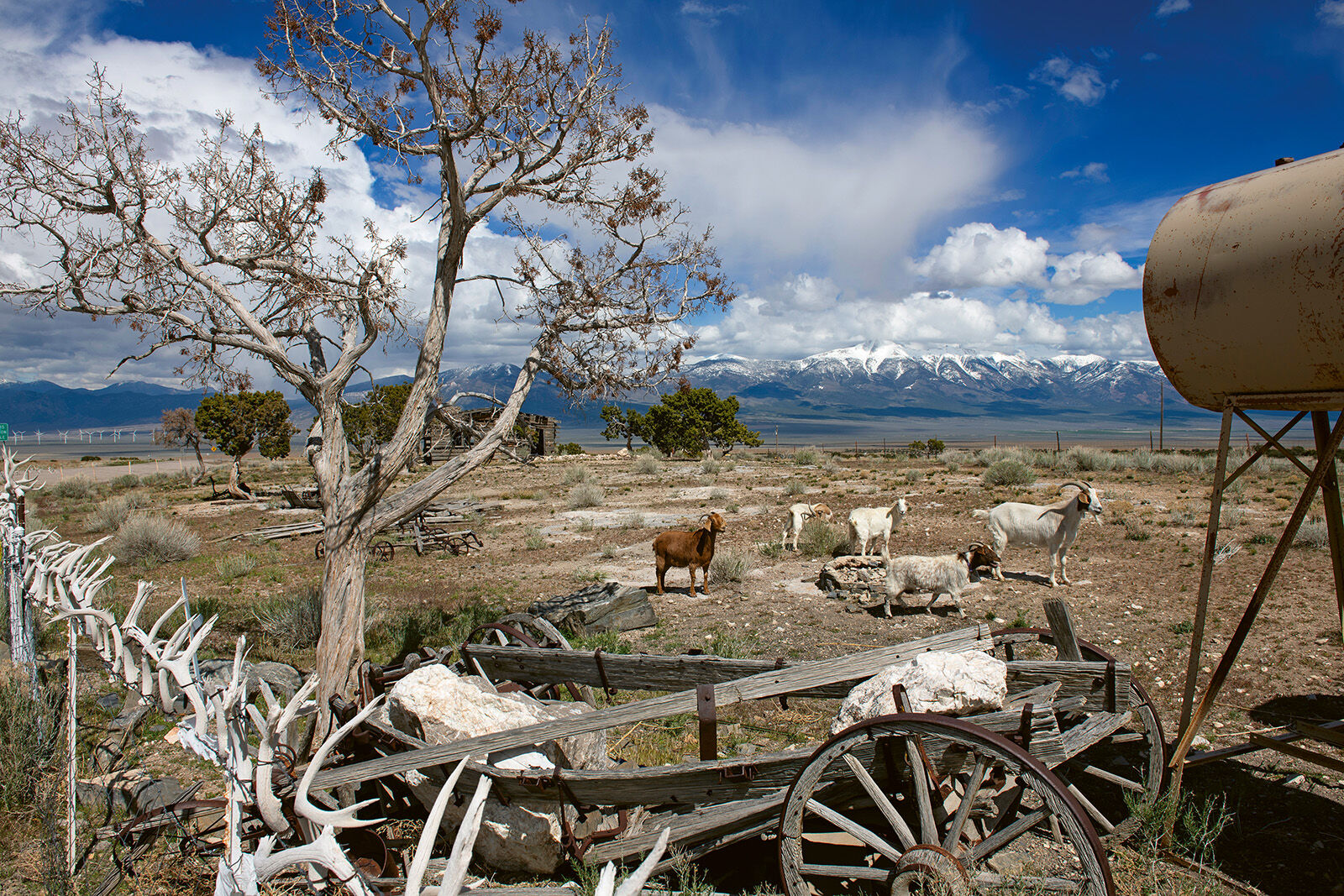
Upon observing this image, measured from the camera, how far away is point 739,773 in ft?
9.55

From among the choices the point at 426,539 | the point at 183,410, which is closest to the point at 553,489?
the point at 426,539

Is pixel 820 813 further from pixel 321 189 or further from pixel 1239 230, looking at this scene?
pixel 321 189

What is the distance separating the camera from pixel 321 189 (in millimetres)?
6926

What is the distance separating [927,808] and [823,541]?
10.7 meters

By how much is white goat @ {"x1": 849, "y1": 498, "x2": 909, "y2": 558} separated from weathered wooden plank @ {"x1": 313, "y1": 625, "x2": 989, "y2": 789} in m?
8.19

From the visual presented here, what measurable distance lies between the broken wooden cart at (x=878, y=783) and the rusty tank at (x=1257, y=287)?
6.12ft

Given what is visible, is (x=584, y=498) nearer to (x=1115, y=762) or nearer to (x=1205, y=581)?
(x=1115, y=762)

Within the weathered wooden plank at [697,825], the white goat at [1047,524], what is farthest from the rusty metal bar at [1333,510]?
the white goat at [1047,524]

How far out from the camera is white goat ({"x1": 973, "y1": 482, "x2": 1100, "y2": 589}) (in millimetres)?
10016

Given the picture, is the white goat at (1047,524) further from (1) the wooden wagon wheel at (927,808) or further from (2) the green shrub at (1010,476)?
(2) the green shrub at (1010,476)

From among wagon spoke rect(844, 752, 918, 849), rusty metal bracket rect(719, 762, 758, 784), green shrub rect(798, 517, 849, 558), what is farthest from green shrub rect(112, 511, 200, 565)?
wagon spoke rect(844, 752, 918, 849)

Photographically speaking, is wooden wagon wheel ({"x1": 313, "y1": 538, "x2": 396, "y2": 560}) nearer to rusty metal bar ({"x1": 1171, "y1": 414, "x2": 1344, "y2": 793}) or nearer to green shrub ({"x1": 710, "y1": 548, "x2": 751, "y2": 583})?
green shrub ({"x1": 710, "y1": 548, "x2": 751, "y2": 583})

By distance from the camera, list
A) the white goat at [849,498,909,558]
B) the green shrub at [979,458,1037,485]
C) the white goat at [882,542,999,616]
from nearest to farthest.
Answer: the white goat at [882,542,999,616] < the white goat at [849,498,909,558] < the green shrub at [979,458,1037,485]

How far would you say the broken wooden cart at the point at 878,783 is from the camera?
2629mm
